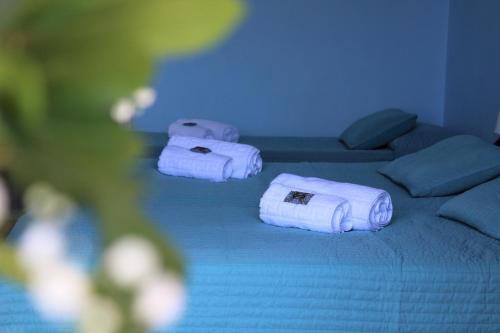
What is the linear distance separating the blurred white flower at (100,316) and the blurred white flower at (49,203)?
33 millimetres

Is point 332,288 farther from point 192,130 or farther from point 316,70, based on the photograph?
point 316,70

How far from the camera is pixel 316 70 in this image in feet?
14.8

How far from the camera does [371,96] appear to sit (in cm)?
455

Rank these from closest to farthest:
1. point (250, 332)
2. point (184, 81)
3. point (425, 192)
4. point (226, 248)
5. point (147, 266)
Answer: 1. point (147, 266)
2. point (250, 332)
3. point (226, 248)
4. point (425, 192)
5. point (184, 81)

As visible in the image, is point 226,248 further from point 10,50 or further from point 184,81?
point 184,81

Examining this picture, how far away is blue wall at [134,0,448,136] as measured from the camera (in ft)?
14.6

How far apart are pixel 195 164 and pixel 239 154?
0.20 m

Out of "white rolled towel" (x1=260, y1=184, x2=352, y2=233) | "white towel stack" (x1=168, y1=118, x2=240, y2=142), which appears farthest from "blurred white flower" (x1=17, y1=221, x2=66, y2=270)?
"white towel stack" (x1=168, y1=118, x2=240, y2=142)

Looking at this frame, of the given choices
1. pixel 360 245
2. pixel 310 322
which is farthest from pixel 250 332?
pixel 360 245

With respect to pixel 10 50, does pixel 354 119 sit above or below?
below

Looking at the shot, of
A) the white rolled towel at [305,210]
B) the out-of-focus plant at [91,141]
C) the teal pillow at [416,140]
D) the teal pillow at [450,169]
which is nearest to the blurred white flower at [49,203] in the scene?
the out-of-focus plant at [91,141]

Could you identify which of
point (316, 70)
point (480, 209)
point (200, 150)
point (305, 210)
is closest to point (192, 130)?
point (200, 150)

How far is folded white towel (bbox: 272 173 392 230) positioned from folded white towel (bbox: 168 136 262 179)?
61cm

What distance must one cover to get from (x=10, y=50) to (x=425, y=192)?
8.58 feet
